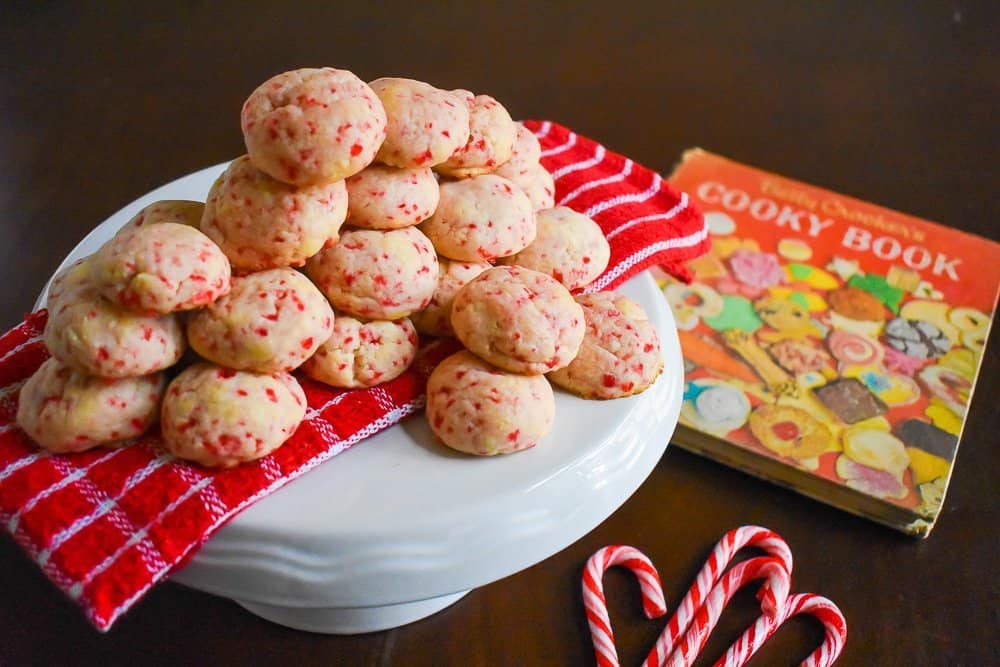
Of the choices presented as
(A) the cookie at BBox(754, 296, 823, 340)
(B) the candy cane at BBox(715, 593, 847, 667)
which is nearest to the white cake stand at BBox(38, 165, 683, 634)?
(B) the candy cane at BBox(715, 593, 847, 667)

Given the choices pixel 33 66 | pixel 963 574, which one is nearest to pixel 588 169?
pixel 963 574

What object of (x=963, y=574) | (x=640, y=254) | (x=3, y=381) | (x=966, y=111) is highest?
(x=966, y=111)

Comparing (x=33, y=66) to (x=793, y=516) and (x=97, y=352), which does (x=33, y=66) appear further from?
(x=793, y=516)

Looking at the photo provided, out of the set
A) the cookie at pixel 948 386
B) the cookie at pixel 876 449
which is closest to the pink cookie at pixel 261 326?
the cookie at pixel 876 449

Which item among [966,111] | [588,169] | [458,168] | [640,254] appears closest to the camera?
[458,168]

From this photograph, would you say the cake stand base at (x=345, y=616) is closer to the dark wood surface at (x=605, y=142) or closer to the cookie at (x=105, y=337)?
the dark wood surface at (x=605, y=142)

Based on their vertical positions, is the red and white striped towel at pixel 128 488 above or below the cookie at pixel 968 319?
below
